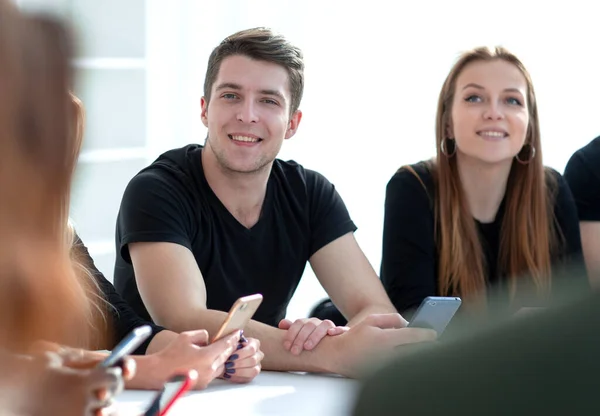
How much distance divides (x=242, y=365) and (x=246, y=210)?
0.82m

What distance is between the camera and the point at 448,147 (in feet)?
10.4

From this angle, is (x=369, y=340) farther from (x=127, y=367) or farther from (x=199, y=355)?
(x=127, y=367)

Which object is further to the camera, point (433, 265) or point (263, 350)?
point (433, 265)

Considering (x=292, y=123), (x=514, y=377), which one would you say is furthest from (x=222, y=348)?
(x=514, y=377)

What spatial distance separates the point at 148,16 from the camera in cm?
493

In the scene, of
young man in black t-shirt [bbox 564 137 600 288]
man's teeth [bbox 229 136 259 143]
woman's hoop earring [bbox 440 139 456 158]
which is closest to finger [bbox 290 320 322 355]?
man's teeth [bbox 229 136 259 143]

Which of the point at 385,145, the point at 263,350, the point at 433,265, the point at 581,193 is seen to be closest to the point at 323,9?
the point at 385,145

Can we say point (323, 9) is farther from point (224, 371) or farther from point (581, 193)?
point (224, 371)

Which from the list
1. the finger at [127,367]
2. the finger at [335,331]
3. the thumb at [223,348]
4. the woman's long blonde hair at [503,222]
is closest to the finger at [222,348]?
the thumb at [223,348]

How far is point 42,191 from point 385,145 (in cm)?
441

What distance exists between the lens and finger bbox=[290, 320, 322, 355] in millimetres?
2117

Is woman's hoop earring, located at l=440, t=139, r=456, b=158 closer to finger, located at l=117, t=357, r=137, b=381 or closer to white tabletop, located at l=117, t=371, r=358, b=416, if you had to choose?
white tabletop, located at l=117, t=371, r=358, b=416

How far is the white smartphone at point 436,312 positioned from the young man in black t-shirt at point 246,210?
43cm

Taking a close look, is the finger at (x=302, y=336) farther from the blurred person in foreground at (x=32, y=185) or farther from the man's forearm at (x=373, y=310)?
the blurred person in foreground at (x=32, y=185)
